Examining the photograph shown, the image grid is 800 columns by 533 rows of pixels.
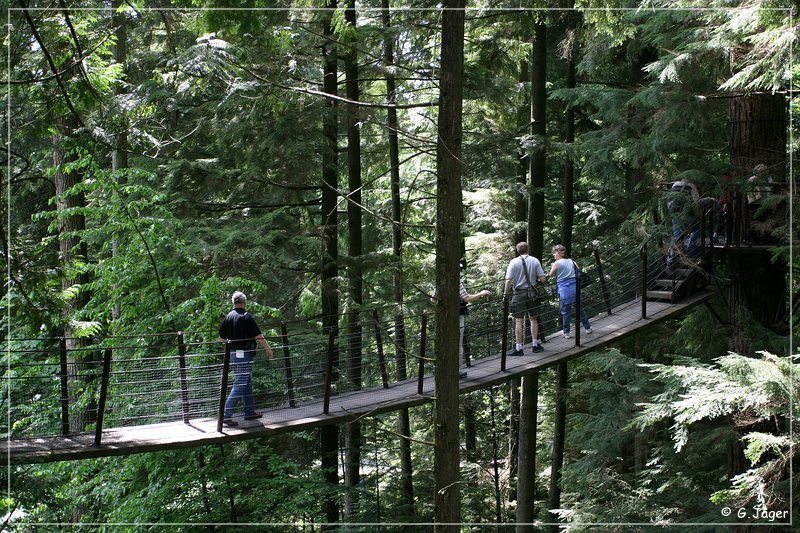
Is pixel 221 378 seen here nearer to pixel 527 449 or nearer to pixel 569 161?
pixel 527 449

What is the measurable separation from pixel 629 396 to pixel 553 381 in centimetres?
547

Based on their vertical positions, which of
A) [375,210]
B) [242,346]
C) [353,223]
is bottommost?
[242,346]

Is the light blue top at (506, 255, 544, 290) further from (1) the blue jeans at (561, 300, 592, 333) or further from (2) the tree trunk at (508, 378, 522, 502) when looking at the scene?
(2) the tree trunk at (508, 378, 522, 502)

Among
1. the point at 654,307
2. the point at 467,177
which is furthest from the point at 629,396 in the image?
the point at 467,177

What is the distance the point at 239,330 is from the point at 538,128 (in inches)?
210

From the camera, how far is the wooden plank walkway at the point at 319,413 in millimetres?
6008

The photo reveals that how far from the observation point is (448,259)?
541 cm

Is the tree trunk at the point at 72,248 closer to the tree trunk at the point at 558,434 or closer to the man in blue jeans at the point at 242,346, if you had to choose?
the man in blue jeans at the point at 242,346

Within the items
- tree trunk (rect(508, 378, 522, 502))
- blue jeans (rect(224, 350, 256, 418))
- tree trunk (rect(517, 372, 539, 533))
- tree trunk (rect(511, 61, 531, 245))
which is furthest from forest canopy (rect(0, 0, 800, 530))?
tree trunk (rect(508, 378, 522, 502))

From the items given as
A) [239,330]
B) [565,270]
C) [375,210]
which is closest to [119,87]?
[375,210]

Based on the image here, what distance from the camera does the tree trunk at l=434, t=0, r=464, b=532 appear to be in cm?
531

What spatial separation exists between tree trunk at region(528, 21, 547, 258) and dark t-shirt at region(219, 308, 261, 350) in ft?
15.3

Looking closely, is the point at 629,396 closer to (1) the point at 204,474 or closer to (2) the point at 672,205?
(2) the point at 672,205

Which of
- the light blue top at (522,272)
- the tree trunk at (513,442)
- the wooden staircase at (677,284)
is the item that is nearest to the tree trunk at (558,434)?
the tree trunk at (513,442)
